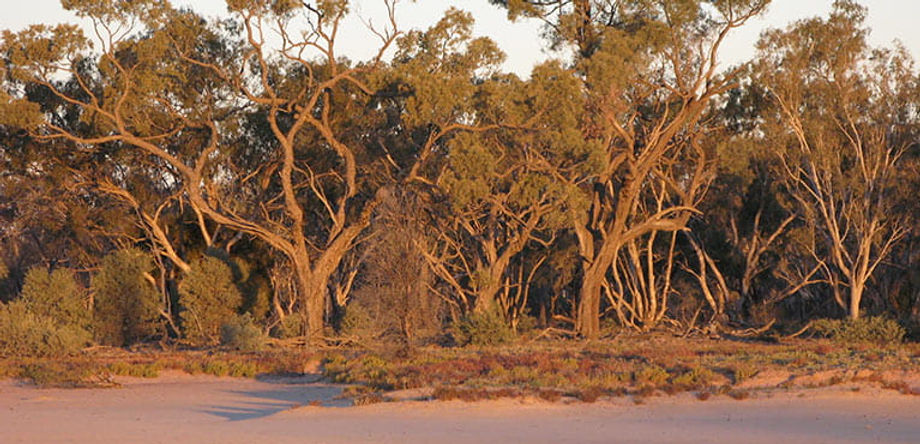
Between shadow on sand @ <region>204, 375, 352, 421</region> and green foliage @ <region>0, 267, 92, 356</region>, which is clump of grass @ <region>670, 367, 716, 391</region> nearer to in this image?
shadow on sand @ <region>204, 375, 352, 421</region>

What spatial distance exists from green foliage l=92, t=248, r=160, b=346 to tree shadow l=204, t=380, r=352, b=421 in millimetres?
14237

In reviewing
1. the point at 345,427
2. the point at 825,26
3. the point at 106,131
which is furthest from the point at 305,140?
the point at 345,427

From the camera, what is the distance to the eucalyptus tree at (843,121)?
114ft

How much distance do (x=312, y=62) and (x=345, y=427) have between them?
80.0 feet

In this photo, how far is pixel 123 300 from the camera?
3681cm

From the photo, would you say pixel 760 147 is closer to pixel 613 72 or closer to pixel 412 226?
pixel 613 72

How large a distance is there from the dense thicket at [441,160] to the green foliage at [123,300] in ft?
0.25

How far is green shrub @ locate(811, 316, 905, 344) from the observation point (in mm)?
31422

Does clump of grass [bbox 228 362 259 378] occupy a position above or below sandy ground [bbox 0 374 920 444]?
above

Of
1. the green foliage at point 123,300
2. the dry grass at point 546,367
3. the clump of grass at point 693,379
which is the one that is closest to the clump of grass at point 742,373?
the dry grass at point 546,367

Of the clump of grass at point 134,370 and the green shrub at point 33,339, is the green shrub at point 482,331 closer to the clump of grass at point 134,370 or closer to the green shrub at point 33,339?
the clump of grass at point 134,370

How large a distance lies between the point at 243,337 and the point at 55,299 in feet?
28.0

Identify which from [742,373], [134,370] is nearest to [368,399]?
[742,373]

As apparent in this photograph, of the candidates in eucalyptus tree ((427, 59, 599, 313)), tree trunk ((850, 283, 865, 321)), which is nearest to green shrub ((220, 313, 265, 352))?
eucalyptus tree ((427, 59, 599, 313))
